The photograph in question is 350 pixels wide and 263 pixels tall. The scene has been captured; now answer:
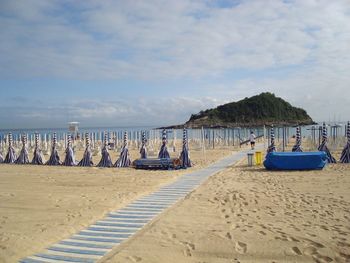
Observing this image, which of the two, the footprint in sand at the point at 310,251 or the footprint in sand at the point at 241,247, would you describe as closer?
the footprint in sand at the point at 310,251

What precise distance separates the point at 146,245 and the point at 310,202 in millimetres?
4382

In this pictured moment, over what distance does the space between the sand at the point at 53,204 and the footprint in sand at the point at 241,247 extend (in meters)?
2.69

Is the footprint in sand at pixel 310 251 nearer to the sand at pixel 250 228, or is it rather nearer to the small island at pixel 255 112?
the sand at pixel 250 228

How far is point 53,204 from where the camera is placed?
808cm

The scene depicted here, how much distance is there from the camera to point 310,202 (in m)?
7.97

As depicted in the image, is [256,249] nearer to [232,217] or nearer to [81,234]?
[232,217]

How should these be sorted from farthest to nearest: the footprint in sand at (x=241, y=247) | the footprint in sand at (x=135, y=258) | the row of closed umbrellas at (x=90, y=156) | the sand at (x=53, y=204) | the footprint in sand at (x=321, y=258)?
the row of closed umbrellas at (x=90, y=156)
the sand at (x=53, y=204)
the footprint in sand at (x=241, y=247)
the footprint in sand at (x=135, y=258)
the footprint in sand at (x=321, y=258)

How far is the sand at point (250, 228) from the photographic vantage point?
4.85 metres

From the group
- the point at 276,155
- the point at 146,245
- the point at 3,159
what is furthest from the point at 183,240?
the point at 3,159

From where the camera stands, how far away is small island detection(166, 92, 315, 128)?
88.7 m

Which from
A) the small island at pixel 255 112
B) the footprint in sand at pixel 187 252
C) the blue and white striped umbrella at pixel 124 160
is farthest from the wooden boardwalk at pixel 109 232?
the small island at pixel 255 112

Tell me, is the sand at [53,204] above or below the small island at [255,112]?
below

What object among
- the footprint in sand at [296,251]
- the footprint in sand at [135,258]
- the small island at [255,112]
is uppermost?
the small island at [255,112]

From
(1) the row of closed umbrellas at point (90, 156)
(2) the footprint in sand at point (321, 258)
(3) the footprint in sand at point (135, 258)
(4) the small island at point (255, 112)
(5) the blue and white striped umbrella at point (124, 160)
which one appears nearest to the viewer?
(2) the footprint in sand at point (321, 258)
